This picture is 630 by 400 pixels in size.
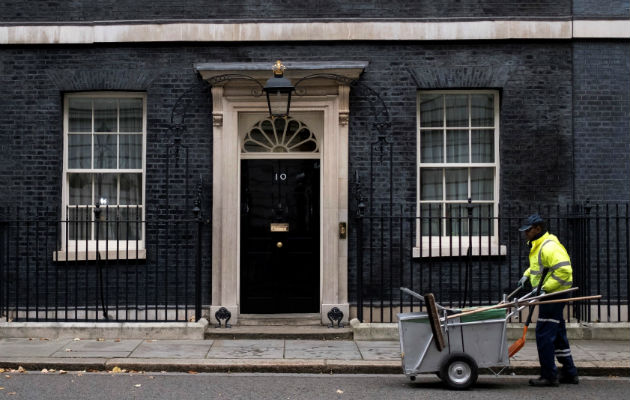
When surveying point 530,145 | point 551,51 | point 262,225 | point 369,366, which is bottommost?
point 369,366

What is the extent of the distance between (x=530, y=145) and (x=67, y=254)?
258 inches

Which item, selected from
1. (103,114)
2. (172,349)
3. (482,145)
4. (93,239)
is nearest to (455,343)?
(172,349)

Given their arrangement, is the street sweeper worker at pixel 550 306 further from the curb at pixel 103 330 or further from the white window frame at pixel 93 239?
the white window frame at pixel 93 239

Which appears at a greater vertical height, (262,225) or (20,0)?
(20,0)

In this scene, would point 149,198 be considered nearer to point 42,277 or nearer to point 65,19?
point 42,277

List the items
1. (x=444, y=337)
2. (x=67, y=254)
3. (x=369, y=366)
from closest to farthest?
(x=444, y=337) < (x=369, y=366) < (x=67, y=254)

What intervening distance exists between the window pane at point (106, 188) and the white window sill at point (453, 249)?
434cm

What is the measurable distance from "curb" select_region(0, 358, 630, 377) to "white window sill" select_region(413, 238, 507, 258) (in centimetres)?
232

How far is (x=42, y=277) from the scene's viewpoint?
10.9 metres

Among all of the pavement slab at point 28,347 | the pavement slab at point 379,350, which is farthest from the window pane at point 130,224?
the pavement slab at point 379,350

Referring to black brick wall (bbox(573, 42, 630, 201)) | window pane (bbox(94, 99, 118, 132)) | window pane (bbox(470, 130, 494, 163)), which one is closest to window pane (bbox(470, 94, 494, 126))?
window pane (bbox(470, 130, 494, 163))

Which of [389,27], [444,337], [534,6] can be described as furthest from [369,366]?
[534,6]

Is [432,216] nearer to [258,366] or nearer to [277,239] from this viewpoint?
[277,239]

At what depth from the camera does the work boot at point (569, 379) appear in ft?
26.5
